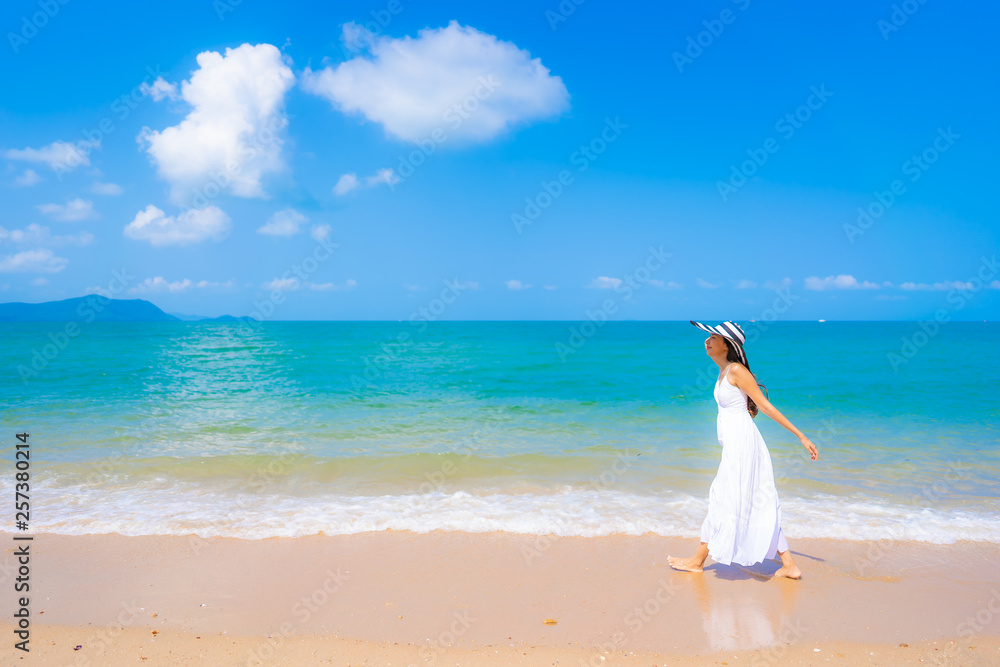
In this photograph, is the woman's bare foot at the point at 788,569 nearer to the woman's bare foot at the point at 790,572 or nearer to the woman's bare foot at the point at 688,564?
the woman's bare foot at the point at 790,572

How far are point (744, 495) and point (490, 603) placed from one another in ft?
7.77

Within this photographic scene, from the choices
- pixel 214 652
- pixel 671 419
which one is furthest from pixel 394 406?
pixel 214 652

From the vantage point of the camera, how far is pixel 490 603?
4.36 m

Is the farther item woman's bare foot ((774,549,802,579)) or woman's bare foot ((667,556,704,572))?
woman's bare foot ((667,556,704,572))

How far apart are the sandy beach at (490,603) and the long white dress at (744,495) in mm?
370

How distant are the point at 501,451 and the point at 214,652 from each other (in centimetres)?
694

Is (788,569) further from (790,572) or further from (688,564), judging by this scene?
(688,564)

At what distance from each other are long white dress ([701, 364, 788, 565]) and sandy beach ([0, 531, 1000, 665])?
1.21ft

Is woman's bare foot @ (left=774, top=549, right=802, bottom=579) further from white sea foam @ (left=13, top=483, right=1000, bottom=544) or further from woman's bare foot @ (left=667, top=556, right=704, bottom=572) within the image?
white sea foam @ (left=13, top=483, right=1000, bottom=544)

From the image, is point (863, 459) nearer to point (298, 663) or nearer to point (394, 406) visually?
point (298, 663)

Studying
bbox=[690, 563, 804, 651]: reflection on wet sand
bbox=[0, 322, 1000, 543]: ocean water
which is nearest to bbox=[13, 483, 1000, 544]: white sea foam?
bbox=[0, 322, 1000, 543]: ocean water

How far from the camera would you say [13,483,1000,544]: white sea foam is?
604 cm

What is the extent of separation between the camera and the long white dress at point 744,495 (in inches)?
177

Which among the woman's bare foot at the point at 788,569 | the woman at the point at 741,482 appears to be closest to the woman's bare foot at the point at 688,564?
the woman at the point at 741,482
